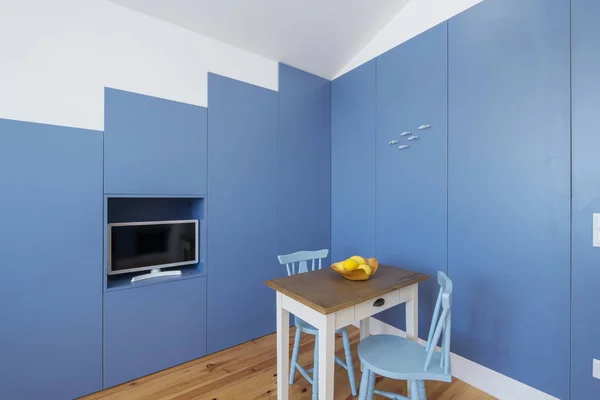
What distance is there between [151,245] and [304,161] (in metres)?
1.57

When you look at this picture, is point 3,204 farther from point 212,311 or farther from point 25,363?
point 212,311

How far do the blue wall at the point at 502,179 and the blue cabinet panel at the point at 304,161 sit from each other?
2.47ft

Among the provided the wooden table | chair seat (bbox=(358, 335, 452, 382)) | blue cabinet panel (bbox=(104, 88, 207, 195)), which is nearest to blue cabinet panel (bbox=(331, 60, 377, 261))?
the wooden table

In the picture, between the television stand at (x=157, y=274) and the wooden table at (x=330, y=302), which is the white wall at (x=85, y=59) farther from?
the wooden table at (x=330, y=302)

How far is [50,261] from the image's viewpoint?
170 cm

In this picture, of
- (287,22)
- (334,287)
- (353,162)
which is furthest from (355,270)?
(287,22)

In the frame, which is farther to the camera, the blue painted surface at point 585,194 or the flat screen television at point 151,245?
the flat screen television at point 151,245

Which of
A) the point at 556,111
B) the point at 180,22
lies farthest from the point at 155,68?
the point at 556,111

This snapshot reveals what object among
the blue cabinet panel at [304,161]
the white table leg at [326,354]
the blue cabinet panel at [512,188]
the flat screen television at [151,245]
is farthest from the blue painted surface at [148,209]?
the blue cabinet panel at [512,188]

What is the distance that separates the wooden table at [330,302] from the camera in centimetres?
129

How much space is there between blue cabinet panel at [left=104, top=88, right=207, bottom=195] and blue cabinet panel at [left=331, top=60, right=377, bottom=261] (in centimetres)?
137

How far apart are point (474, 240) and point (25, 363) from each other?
2886mm

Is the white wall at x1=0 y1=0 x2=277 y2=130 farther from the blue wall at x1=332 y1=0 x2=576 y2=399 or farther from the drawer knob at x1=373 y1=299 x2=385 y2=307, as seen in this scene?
the drawer knob at x1=373 y1=299 x2=385 y2=307

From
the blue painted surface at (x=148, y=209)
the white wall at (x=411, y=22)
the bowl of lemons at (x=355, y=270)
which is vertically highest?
the white wall at (x=411, y=22)
